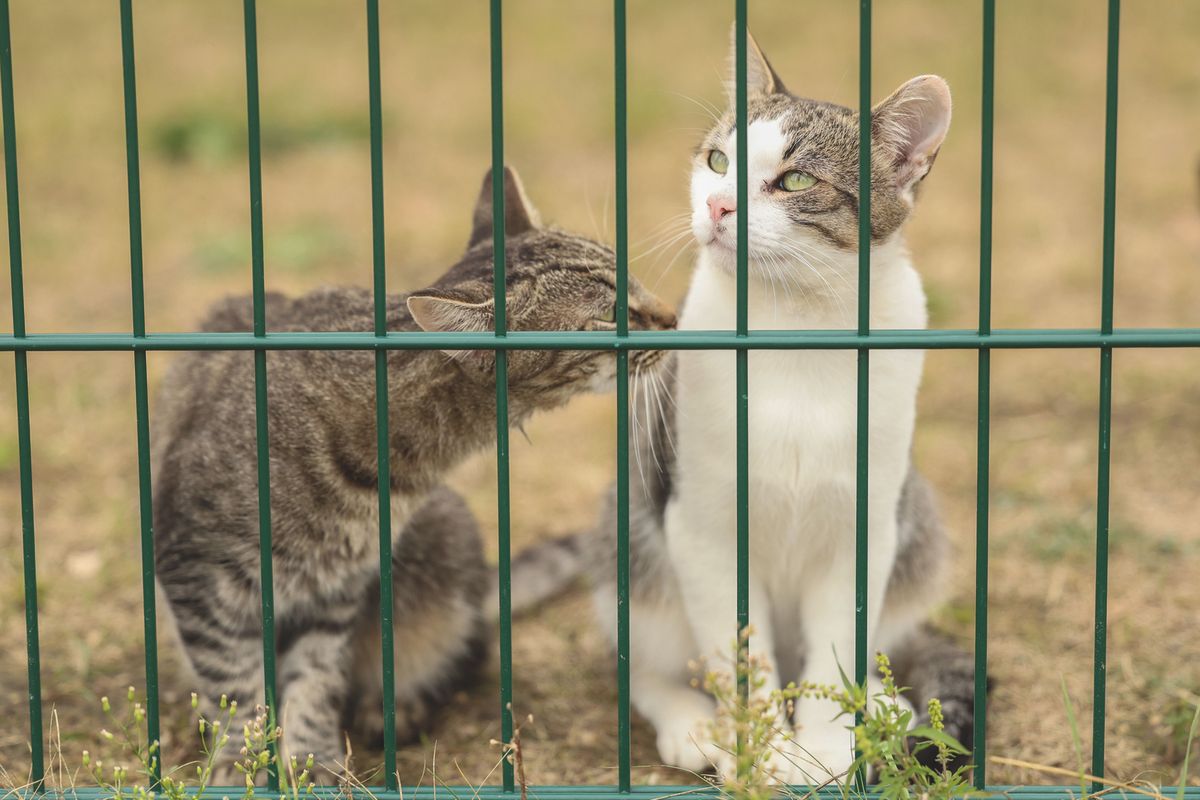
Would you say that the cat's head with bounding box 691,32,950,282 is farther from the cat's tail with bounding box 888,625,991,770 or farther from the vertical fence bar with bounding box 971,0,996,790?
the cat's tail with bounding box 888,625,991,770

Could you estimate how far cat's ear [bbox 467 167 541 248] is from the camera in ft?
10.1

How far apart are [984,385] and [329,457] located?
1.41 metres

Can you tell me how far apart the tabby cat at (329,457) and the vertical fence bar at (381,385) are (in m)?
0.37

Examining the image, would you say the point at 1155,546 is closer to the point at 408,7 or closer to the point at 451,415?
the point at 451,415

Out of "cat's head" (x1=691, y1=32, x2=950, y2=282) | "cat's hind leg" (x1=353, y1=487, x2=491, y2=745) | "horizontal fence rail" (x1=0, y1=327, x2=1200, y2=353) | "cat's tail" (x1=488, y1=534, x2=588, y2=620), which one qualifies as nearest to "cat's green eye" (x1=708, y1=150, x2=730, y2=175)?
"cat's head" (x1=691, y1=32, x2=950, y2=282)

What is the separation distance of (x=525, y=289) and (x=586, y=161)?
5530 mm

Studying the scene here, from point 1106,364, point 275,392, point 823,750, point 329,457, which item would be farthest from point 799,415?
point 275,392

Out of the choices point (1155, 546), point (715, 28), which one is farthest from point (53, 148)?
point (1155, 546)

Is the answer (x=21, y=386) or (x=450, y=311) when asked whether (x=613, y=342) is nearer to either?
(x=450, y=311)

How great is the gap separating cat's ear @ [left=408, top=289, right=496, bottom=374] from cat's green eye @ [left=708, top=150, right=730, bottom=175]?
24.3 inches

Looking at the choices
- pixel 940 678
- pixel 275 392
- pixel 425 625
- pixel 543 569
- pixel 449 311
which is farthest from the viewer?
pixel 543 569

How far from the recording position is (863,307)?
2.41m

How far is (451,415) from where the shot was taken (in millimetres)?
2961

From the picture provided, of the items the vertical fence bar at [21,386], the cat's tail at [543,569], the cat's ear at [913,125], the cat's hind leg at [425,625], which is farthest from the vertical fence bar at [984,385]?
the vertical fence bar at [21,386]
